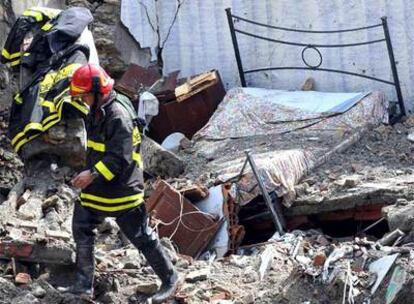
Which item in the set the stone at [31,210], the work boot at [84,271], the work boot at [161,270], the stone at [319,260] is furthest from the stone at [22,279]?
A: the stone at [319,260]

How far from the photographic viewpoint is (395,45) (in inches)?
406

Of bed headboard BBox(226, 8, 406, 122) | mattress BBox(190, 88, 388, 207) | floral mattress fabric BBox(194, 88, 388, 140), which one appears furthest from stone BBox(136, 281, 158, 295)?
bed headboard BBox(226, 8, 406, 122)

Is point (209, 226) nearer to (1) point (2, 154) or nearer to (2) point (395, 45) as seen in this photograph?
(1) point (2, 154)

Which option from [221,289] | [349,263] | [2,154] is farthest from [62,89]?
[349,263]

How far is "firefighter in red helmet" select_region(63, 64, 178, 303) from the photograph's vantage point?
6297mm

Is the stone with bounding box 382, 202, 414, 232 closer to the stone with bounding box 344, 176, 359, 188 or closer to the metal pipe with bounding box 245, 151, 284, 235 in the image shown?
the stone with bounding box 344, 176, 359, 188

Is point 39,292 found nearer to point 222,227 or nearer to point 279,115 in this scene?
point 222,227

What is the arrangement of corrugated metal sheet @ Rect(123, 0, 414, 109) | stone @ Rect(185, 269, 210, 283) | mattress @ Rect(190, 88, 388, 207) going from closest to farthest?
stone @ Rect(185, 269, 210, 283) < mattress @ Rect(190, 88, 388, 207) < corrugated metal sheet @ Rect(123, 0, 414, 109)

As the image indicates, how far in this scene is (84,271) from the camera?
6645mm

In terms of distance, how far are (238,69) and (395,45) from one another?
1751mm

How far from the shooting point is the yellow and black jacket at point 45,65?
852 cm

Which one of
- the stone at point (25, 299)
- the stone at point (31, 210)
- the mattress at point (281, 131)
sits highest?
the mattress at point (281, 131)

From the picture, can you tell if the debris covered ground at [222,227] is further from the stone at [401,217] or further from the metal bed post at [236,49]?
the metal bed post at [236,49]

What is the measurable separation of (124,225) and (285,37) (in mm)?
4829
